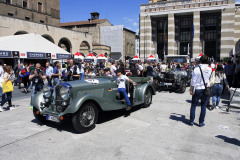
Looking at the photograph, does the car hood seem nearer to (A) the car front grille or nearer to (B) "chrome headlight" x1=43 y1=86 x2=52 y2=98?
(A) the car front grille

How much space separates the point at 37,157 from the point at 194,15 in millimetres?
42733

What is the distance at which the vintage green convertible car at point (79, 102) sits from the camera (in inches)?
179

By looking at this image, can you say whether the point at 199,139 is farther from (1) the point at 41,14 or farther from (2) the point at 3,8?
(1) the point at 41,14

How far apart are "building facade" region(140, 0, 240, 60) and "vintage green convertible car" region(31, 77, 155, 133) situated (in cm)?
3826

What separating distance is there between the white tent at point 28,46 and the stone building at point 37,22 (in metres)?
8.77

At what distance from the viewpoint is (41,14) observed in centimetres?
3547

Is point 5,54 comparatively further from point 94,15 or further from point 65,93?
point 94,15

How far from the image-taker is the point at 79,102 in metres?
4.45

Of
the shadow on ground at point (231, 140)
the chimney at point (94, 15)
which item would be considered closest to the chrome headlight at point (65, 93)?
the shadow on ground at point (231, 140)

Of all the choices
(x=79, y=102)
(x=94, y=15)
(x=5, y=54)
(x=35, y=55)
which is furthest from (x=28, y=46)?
(x=94, y=15)

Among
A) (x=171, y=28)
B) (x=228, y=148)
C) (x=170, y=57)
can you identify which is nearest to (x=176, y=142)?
(x=228, y=148)

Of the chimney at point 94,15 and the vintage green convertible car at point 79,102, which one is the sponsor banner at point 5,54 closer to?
the vintage green convertible car at point 79,102

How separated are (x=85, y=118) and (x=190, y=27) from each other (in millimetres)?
44074

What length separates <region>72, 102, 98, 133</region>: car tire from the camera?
450cm
